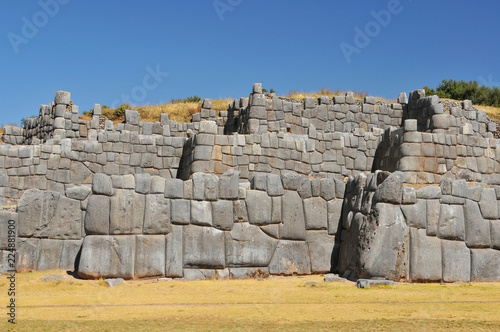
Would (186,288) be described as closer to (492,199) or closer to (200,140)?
(492,199)

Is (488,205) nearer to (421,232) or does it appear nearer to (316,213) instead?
(421,232)

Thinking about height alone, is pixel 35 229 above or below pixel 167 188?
below

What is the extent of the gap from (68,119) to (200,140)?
734 centimetres

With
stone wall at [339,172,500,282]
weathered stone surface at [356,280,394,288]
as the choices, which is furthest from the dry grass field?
stone wall at [339,172,500,282]

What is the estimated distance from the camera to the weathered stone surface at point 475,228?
10938 millimetres

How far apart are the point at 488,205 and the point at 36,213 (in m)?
8.18

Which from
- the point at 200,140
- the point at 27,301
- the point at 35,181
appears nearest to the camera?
the point at 27,301

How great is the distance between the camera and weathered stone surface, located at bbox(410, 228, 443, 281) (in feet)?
34.0

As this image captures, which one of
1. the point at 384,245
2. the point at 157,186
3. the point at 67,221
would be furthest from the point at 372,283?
the point at 67,221

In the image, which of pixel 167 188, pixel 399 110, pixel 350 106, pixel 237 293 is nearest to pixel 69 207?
pixel 167 188

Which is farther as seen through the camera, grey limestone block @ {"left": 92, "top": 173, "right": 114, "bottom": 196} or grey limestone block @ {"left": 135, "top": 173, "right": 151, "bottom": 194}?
grey limestone block @ {"left": 135, "top": 173, "right": 151, "bottom": 194}

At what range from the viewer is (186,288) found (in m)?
9.66

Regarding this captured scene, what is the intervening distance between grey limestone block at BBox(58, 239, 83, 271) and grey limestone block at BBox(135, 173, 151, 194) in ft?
5.51

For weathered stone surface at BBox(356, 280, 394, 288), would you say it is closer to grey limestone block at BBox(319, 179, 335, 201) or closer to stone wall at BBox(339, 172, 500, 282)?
stone wall at BBox(339, 172, 500, 282)
